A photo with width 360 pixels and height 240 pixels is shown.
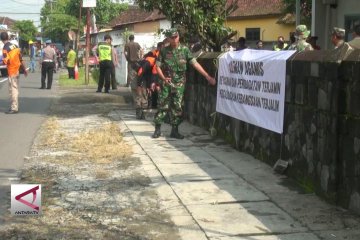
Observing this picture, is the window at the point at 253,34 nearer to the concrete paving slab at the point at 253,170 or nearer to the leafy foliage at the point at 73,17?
the leafy foliage at the point at 73,17

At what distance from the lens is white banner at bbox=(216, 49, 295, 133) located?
6918 mm

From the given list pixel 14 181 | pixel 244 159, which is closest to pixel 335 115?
pixel 244 159

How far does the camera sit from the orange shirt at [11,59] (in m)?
13.2

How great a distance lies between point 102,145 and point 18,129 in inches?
108

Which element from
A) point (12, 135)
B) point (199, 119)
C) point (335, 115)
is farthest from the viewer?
point (199, 119)

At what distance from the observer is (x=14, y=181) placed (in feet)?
22.2

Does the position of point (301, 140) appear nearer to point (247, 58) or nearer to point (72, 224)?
point (247, 58)

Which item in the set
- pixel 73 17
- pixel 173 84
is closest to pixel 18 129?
pixel 173 84

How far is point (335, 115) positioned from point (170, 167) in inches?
101

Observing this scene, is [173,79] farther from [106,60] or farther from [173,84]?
[106,60]

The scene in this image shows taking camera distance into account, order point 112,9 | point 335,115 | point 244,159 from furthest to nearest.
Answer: point 112,9 → point 244,159 → point 335,115

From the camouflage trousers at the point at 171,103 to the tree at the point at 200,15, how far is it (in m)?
2.71

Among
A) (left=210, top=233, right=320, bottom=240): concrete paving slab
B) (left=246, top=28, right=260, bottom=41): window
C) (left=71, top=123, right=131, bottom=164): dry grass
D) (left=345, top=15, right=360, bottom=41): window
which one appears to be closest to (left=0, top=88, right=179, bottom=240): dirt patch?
(left=71, top=123, right=131, bottom=164): dry grass

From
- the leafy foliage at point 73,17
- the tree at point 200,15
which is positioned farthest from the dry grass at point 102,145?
the leafy foliage at point 73,17
